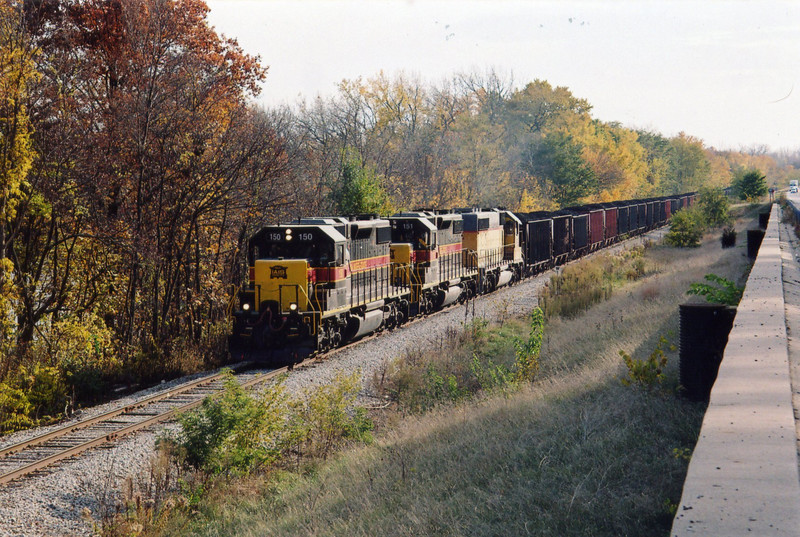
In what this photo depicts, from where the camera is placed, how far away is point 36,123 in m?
16.8

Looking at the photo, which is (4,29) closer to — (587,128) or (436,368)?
(436,368)

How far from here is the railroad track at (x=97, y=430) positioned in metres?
10.9

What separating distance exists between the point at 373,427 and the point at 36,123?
1083 centimetres

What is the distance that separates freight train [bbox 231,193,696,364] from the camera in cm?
1723

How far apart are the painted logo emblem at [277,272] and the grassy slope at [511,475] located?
685cm

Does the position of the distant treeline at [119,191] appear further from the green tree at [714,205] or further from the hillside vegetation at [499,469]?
the green tree at [714,205]

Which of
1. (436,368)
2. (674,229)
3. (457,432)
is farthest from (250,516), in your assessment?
(674,229)

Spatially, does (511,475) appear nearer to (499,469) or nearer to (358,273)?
(499,469)

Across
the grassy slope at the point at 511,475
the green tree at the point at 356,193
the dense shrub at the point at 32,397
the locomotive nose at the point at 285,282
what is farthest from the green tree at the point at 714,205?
the dense shrub at the point at 32,397

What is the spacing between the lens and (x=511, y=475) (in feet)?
22.2

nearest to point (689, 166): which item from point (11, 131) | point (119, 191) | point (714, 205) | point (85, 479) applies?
point (714, 205)

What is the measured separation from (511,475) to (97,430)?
8.55 meters

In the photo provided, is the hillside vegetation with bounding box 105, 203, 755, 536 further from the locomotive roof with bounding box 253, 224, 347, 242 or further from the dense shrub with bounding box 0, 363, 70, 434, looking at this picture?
the dense shrub with bounding box 0, 363, 70, 434

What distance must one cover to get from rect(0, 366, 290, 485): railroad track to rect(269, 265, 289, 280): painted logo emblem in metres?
2.63
